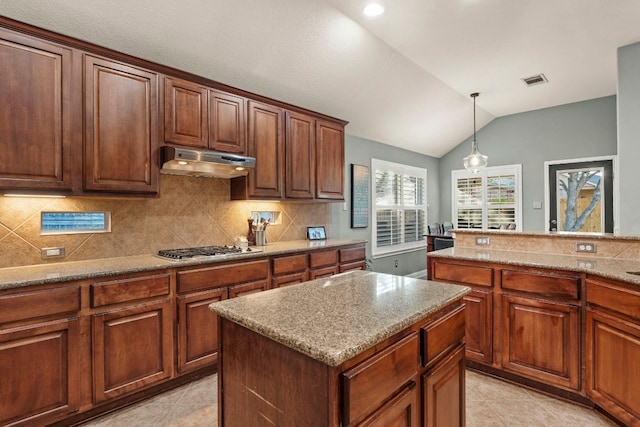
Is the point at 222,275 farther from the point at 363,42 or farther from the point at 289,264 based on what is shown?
the point at 363,42

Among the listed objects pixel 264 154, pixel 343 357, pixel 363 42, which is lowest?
pixel 343 357

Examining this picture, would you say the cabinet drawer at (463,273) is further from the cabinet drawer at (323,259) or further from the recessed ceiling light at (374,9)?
the recessed ceiling light at (374,9)

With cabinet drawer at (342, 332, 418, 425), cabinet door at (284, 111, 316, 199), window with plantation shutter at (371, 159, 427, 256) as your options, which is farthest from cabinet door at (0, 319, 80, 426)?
window with plantation shutter at (371, 159, 427, 256)

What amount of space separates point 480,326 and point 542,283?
574 mm

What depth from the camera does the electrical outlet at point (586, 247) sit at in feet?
8.43

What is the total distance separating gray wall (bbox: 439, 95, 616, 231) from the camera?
5.03 m

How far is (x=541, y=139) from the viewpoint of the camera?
5590 mm

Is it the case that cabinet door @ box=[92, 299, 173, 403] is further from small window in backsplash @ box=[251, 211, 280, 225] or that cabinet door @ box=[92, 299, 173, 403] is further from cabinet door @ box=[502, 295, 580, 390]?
cabinet door @ box=[502, 295, 580, 390]

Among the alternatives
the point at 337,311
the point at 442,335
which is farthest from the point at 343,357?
the point at 442,335

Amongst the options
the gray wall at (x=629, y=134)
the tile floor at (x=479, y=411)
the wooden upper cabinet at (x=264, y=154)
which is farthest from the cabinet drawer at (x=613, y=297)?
the wooden upper cabinet at (x=264, y=154)

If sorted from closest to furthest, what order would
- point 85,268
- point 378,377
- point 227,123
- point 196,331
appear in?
point 378,377
point 85,268
point 196,331
point 227,123

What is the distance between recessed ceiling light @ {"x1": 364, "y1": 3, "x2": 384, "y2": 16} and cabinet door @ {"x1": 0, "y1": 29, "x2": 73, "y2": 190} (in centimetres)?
223

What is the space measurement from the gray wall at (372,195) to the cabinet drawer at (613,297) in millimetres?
2946

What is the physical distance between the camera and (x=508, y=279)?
2.42 m
